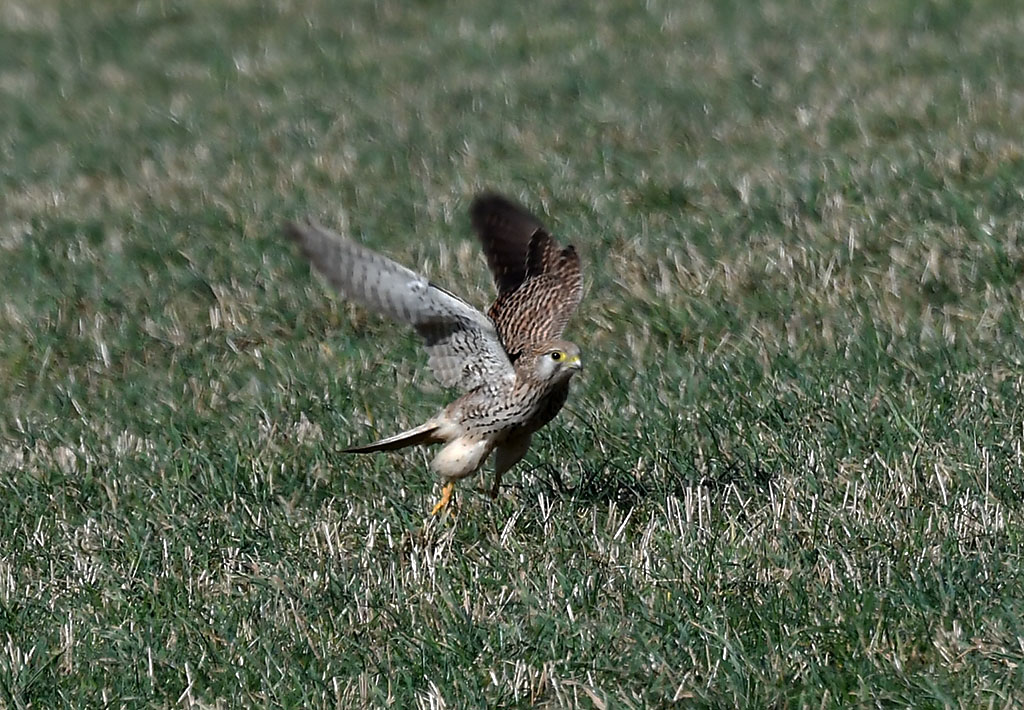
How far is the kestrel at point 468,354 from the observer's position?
5.33 meters

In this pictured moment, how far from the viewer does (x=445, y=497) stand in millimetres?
5699

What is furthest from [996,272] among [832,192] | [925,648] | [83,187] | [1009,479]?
[83,187]

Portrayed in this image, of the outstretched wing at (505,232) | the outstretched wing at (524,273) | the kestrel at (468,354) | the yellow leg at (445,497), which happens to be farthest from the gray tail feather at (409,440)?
the outstretched wing at (505,232)

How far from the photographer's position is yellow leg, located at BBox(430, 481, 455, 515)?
562 centimetres

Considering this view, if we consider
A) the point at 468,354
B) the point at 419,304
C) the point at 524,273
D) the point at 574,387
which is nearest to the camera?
the point at 419,304

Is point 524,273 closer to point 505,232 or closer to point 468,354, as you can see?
point 505,232

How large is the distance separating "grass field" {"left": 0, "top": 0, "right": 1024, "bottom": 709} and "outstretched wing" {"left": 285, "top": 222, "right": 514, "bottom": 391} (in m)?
0.46

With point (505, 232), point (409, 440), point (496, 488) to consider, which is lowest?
point (496, 488)

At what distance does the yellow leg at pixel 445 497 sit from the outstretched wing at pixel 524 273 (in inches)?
21.5

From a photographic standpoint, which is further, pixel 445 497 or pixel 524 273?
pixel 524 273

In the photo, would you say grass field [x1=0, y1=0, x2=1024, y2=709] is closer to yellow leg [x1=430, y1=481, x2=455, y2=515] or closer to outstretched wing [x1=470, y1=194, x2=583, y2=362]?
yellow leg [x1=430, y1=481, x2=455, y2=515]

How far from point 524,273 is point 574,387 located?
2.05ft

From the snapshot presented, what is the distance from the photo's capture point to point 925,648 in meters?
4.02

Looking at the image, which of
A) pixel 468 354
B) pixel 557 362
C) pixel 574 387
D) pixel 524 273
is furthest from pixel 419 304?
pixel 574 387
